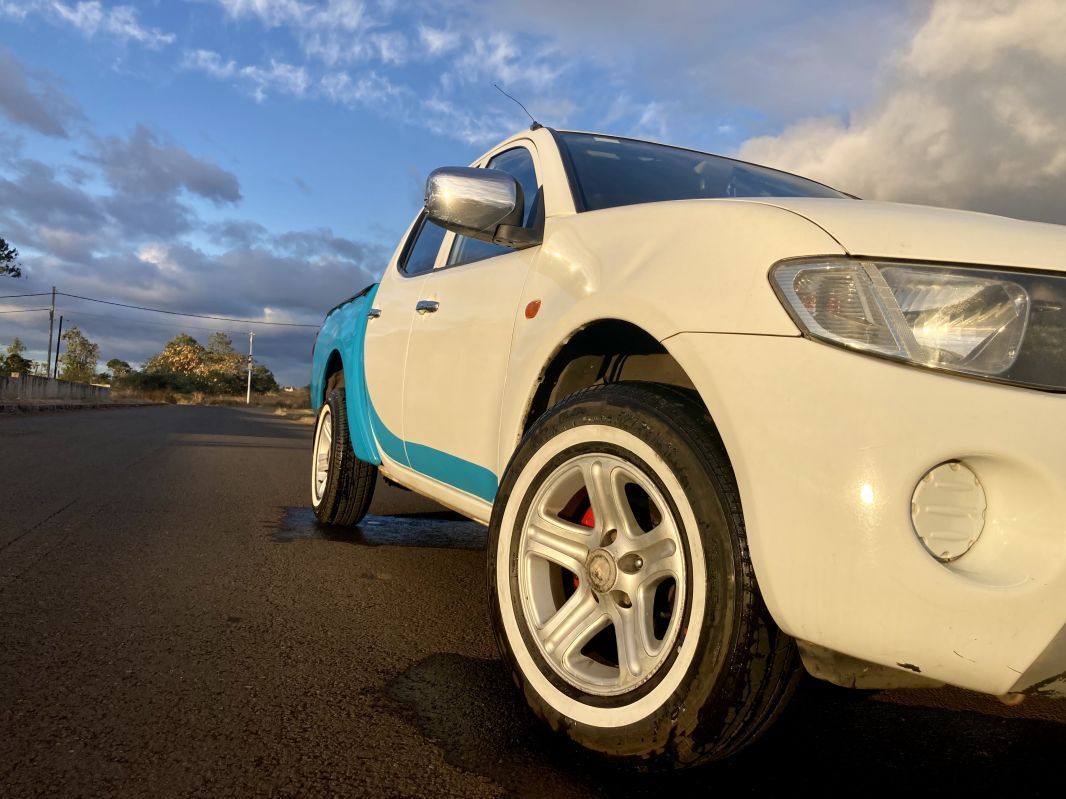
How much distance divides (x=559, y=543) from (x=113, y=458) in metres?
Answer: 8.19

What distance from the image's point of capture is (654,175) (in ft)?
9.70

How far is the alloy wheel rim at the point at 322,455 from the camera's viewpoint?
194 inches

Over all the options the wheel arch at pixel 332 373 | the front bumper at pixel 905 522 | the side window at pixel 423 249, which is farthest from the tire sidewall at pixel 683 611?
the wheel arch at pixel 332 373

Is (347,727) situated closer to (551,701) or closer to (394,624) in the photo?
(551,701)

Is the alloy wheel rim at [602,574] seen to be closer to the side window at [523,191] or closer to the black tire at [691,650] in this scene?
the black tire at [691,650]

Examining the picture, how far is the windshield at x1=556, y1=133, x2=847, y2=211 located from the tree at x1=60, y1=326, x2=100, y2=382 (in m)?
92.8

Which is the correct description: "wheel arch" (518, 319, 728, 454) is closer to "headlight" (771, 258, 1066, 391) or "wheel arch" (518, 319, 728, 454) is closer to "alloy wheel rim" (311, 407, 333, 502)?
"headlight" (771, 258, 1066, 391)

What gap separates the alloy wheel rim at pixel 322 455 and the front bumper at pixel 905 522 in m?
3.74

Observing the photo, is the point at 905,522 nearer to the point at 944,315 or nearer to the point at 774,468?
the point at 774,468

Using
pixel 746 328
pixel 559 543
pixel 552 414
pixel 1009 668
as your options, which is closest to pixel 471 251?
pixel 552 414

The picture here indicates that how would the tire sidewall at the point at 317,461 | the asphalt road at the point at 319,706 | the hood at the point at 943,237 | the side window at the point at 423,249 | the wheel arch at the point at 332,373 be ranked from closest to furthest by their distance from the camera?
the hood at the point at 943,237, the asphalt road at the point at 319,706, the side window at the point at 423,249, the tire sidewall at the point at 317,461, the wheel arch at the point at 332,373

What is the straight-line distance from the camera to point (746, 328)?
159cm

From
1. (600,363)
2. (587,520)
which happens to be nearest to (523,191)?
(600,363)

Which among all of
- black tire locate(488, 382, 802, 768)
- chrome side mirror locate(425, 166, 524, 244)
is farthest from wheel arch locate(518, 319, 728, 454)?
chrome side mirror locate(425, 166, 524, 244)
